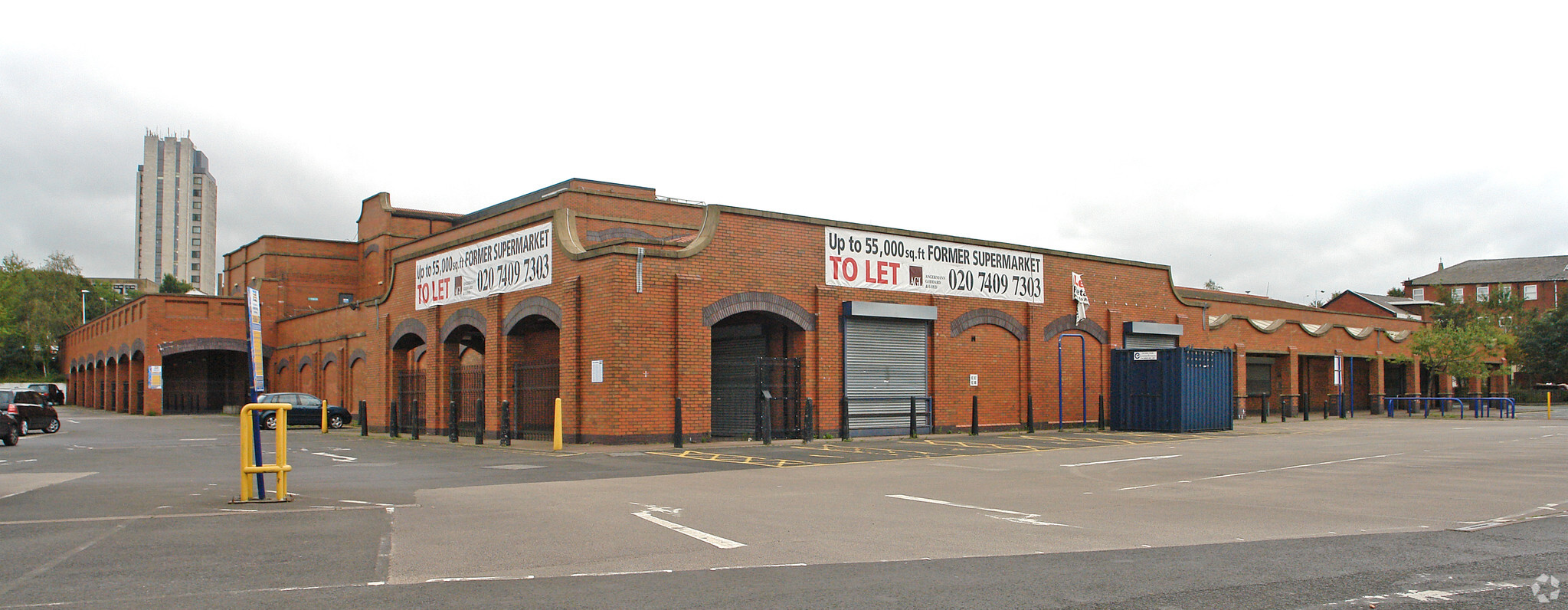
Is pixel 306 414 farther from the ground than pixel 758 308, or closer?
closer

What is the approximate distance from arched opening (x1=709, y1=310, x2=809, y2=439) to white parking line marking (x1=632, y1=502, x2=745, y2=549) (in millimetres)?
12171

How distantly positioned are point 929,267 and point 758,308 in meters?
5.85

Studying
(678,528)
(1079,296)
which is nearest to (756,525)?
(678,528)

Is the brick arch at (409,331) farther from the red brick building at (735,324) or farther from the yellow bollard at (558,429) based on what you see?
the yellow bollard at (558,429)

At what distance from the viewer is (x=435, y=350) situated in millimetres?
28906

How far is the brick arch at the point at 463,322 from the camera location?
87.3ft

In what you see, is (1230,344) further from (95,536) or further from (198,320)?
(198,320)

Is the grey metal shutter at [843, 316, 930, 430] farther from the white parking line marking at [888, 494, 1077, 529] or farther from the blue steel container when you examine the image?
the white parking line marking at [888, 494, 1077, 529]

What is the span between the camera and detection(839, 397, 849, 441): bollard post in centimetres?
2433

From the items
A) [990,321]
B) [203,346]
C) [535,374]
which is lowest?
[535,374]

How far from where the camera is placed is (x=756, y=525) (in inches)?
390

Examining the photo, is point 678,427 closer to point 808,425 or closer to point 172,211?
point 808,425

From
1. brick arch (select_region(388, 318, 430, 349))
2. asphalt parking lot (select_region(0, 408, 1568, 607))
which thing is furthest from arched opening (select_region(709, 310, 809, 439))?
brick arch (select_region(388, 318, 430, 349))

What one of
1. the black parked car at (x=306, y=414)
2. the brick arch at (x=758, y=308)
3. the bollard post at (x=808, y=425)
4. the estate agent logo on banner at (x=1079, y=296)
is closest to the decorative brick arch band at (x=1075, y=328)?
the estate agent logo on banner at (x=1079, y=296)
